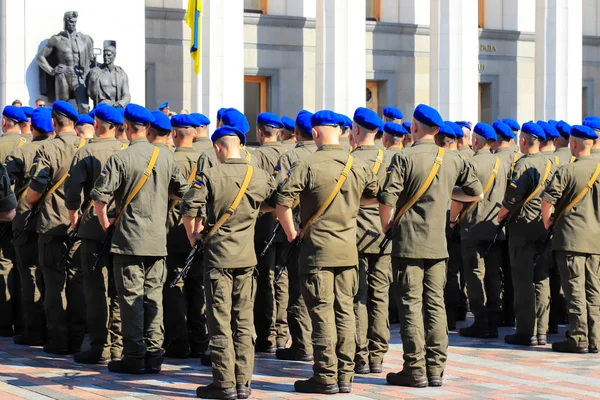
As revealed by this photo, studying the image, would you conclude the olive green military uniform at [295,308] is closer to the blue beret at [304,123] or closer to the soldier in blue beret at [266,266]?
the blue beret at [304,123]

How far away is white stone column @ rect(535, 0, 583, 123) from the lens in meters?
30.7

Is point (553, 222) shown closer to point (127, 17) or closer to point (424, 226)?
point (424, 226)

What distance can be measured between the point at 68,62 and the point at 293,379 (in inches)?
474

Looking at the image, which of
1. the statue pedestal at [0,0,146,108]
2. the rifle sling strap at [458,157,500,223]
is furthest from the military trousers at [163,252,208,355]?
the statue pedestal at [0,0,146,108]

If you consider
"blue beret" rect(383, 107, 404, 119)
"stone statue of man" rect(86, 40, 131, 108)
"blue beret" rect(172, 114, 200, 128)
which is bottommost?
"blue beret" rect(172, 114, 200, 128)

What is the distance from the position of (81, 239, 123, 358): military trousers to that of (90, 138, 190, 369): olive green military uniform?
472 millimetres

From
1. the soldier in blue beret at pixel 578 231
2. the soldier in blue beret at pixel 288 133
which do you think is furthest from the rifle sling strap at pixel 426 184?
the soldier in blue beret at pixel 288 133

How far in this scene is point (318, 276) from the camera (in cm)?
902

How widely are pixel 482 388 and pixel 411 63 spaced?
23278mm

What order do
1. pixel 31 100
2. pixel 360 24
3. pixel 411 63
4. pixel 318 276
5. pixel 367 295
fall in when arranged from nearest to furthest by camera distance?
pixel 318 276 < pixel 367 295 < pixel 31 100 < pixel 360 24 < pixel 411 63

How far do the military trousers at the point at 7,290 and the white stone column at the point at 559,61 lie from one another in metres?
20.9

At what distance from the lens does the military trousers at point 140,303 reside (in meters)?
9.55

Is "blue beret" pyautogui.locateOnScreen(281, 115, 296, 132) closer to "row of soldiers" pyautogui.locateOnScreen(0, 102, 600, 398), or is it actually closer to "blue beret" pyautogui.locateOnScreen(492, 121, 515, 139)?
"row of soldiers" pyautogui.locateOnScreen(0, 102, 600, 398)

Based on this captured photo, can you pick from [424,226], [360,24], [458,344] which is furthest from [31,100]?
[424,226]
